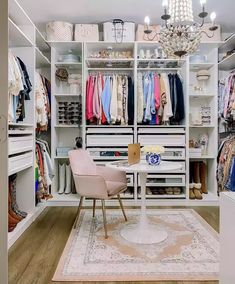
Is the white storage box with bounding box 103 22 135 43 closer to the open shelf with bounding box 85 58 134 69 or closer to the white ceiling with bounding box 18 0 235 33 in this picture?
the white ceiling with bounding box 18 0 235 33

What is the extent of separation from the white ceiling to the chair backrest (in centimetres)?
190

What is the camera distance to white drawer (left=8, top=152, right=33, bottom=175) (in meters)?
2.50

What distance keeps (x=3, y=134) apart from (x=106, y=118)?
2549 mm

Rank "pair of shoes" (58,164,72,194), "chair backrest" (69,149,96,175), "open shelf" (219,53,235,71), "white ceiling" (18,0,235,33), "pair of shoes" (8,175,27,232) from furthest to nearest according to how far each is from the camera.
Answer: "pair of shoes" (58,164,72,194)
"open shelf" (219,53,235,71)
"white ceiling" (18,0,235,33)
"chair backrest" (69,149,96,175)
"pair of shoes" (8,175,27,232)

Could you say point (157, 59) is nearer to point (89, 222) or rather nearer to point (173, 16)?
point (173, 16)

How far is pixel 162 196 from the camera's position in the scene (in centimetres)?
381

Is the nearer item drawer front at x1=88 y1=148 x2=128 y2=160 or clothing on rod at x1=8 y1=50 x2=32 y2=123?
clothing on rod at x1=8 y1=50 x2=32 y2=123

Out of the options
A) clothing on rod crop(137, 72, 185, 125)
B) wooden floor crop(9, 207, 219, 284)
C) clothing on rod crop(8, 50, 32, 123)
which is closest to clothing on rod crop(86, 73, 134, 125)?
clothing on rod crop(137, 72, 185, 125)

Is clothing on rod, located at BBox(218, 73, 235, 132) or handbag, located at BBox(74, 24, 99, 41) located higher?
handbag, located at BBox(74, 24, 99, 41)

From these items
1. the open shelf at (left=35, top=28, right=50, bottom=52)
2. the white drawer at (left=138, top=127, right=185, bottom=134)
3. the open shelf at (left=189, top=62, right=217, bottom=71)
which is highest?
the open shelf at (left=35, top=28, right=50, bottom=52)

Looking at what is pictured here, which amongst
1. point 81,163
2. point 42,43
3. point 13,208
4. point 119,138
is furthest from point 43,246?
point 42,43

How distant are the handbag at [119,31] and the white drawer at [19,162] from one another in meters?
2.02

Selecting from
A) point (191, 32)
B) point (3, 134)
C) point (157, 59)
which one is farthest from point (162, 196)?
point (3, 134)

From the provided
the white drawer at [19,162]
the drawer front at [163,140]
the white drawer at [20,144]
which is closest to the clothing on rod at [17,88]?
the white drawer at [20,144]
